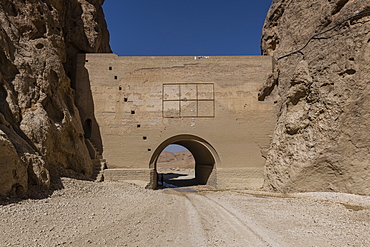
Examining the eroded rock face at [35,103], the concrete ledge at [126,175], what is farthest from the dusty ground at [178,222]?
the concrete ledge at [126,175]

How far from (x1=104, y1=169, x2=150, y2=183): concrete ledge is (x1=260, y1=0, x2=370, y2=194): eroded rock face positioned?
18.2 ft

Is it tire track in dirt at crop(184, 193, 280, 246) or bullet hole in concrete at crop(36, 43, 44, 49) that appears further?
bullet hole in concrete at crop(36, 43, 44, 49)

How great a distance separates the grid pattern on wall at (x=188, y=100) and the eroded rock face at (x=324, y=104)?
135 inches

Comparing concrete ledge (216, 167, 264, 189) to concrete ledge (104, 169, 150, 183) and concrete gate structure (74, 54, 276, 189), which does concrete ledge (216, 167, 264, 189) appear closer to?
concrete gate structure (74, 54, 276, 189)

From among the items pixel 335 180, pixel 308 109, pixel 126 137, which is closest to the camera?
pixel 335 180

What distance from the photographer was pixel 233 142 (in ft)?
39.0

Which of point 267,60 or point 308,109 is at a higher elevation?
point 267,60

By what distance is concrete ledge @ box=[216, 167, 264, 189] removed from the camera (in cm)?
1158

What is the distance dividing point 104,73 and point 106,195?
6.85 m

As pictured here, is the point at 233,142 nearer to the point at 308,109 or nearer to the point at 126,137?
the point at 308,109

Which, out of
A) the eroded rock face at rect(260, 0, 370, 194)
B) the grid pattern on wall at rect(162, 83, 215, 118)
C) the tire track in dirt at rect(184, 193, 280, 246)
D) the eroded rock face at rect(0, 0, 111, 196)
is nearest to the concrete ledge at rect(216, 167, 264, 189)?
the eroded rock face at rect(260, 0, 370, 194)

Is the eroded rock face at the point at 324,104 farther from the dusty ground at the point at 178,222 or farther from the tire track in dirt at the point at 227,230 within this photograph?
the tire track in dirt at the point at 227,230

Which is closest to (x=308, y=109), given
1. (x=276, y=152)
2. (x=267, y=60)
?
(x=276, y=152)

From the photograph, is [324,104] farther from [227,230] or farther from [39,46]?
[39,46]
